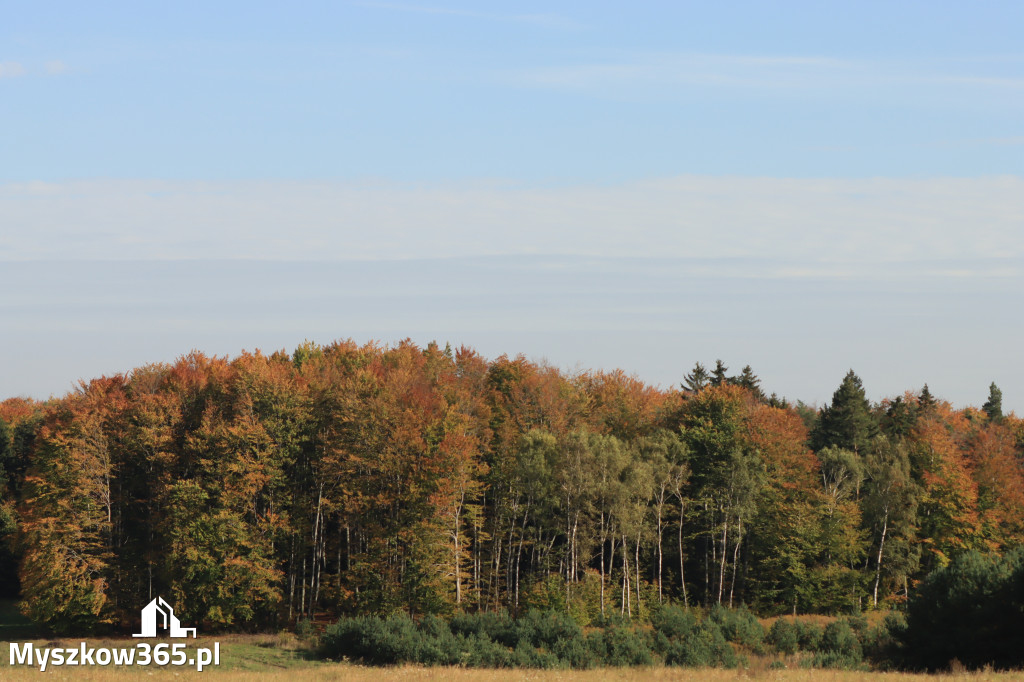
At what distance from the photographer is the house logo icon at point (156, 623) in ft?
257

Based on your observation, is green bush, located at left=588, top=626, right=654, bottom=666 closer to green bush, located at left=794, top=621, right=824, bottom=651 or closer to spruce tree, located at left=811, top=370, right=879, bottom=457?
green bush, located at left=794, top=621, right=824, bottom=651

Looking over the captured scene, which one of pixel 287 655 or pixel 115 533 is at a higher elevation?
pixel 115 533

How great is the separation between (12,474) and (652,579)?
6769cm

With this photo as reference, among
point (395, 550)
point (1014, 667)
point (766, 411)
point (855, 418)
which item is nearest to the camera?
point (1014, 667)

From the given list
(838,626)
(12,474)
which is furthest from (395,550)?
(12,474)

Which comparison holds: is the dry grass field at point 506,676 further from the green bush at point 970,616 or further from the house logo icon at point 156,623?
the house logo icon at point 156,623

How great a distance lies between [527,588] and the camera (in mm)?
79562

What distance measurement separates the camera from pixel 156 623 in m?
81.6

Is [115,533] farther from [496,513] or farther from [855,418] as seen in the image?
[855,418]

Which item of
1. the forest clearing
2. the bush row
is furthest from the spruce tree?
the forest clearing

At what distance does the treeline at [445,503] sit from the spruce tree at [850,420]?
666 cm

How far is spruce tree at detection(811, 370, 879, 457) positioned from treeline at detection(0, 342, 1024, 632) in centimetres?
666

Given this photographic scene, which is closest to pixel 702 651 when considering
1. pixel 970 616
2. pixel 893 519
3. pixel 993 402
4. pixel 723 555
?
pixel 970 616

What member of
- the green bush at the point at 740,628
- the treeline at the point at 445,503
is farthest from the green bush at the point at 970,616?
the treeline at the point at 445,503
